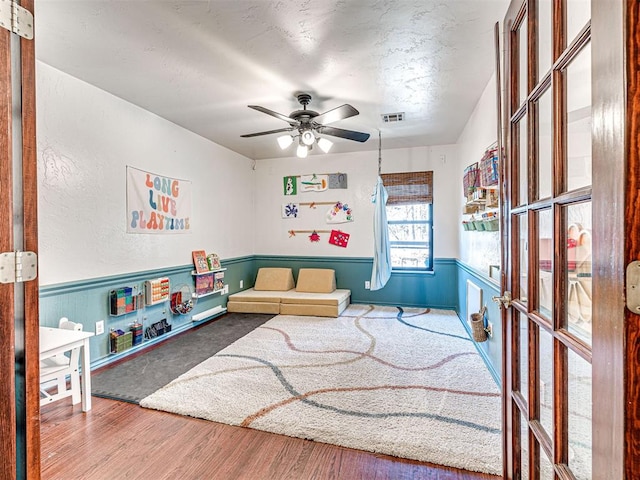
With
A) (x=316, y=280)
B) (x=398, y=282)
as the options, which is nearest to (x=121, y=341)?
(x=316, y=280)

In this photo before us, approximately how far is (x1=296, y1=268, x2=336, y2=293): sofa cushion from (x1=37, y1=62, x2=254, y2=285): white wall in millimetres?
1665

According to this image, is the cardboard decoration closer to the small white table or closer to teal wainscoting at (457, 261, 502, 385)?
teal wainscoting at (457, 261, 502, 385)

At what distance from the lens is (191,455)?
1715 millimetres

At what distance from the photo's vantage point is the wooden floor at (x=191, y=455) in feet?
5.17

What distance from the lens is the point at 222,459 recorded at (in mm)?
1687

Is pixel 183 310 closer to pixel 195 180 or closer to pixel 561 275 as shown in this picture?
pixel 195 180

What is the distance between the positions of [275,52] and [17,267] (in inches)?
77.8

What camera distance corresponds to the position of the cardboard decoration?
16.8 feet

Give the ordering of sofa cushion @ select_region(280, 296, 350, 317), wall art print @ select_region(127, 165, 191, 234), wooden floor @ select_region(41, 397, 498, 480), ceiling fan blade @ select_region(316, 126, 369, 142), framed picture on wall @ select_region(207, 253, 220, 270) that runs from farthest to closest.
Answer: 1. sofa cushion @ select_region(280, 296, 350, 317)
2. framed picture on wall @ select_region(207, 253, 220, 270)
3. wall art print @ select_region(127, 165, 191, 234)
4. ceiling fan blade @ select_region(316, 126, 369, 142)
5. wooden floor @ select_region(41, 397, 498, 480)

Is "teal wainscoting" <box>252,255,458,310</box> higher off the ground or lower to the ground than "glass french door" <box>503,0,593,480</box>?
lower

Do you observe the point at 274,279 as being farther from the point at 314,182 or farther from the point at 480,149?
the point at 480,149

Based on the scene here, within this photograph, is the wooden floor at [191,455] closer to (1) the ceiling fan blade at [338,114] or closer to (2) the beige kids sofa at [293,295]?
(1) the ceiling fan blade at [338,114]

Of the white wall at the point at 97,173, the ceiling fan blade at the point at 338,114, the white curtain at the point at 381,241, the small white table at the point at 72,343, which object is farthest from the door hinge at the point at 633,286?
the white curtain at the point at 381,241

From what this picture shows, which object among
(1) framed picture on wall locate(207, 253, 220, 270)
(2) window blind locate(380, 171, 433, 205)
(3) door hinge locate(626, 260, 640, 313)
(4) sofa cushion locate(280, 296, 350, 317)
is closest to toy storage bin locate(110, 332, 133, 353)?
(1) framed picture on wall locate(207, 253, 220, 270)
